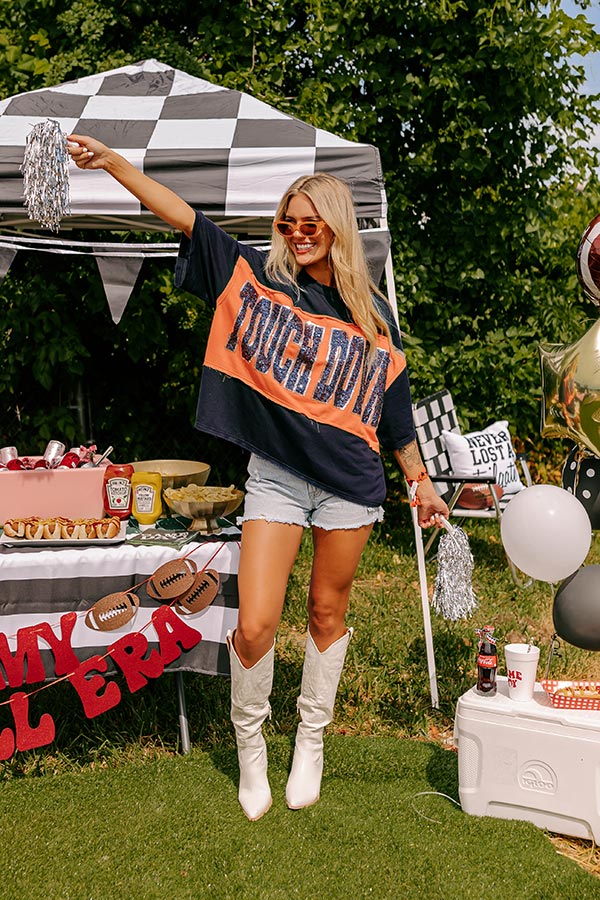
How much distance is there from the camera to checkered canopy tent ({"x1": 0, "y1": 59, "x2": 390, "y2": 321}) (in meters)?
2.70

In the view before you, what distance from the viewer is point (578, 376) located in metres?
2.29

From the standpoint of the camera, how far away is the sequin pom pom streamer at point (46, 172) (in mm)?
2229

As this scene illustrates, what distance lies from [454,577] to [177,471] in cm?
114

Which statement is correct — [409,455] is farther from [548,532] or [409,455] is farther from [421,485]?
[548,532]

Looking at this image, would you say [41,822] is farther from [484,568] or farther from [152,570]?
[484,568]

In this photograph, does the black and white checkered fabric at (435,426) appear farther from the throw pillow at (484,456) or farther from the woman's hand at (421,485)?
the woman's hand at (421,485)

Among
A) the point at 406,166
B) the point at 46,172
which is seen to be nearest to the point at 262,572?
the point at 46,172

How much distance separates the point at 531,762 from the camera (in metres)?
2.27

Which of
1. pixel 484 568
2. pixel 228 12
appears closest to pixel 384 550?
pixel 484 568

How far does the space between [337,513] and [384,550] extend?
9.23 feet

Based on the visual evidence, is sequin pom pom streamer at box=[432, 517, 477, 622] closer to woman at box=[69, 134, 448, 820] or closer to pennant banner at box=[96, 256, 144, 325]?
woman at box=[69, 134, 448, 820]

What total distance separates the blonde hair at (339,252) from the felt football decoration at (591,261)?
60cm

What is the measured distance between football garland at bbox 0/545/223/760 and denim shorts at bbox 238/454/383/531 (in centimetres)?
40

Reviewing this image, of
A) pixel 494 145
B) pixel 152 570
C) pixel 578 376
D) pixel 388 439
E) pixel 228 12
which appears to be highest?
pixel 228 12
